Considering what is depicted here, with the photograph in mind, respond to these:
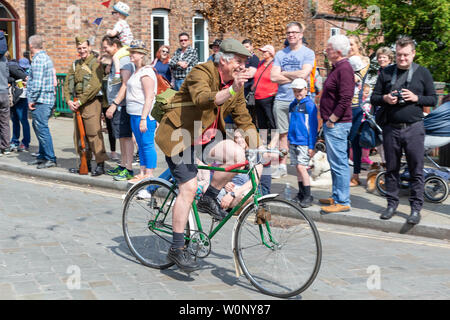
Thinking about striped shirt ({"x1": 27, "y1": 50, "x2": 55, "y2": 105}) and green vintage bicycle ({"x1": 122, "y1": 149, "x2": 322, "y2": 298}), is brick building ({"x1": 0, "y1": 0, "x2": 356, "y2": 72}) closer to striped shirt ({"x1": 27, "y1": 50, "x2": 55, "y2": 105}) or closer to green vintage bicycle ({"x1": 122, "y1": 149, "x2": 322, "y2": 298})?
striped shirt ({"x1": 27, "y1": 50, "x2": 55, "y2": 105})

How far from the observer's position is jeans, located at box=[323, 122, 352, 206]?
7.59m

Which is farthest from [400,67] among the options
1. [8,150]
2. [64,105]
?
[64,105]

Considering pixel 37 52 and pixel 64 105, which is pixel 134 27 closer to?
pixel 64 105

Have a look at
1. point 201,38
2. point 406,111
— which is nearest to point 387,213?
point 406,111

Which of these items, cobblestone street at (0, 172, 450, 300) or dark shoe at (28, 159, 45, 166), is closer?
cobblestone street at (0, 172, 450, 300)

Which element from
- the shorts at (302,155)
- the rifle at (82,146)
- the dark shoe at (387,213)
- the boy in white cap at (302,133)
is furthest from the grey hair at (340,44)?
the rifle at (82,146)

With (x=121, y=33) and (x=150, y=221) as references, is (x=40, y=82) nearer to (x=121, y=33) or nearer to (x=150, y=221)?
(x=121, y=33)

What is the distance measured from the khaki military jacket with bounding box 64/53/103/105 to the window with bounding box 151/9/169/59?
1286 cm

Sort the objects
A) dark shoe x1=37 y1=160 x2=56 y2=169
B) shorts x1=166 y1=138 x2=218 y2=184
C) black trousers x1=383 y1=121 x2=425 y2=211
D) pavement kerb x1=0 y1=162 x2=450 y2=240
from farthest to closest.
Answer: dark shoe x1=37 y1=160 x2=56 y2=169, black trousers x1=383 y1=121 x2=425 y2=211, pavement kerb x1=0 y1=162 x2=450 y2=240, shorts x1=166 y1=138 x2=218 y2=184

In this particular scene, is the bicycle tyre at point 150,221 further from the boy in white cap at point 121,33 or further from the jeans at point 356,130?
the jeans at point 356,130

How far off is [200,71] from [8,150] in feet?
27.6

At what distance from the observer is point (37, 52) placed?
35.0ft

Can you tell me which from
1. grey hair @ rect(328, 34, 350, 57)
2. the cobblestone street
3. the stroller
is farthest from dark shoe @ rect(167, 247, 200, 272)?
the stroller

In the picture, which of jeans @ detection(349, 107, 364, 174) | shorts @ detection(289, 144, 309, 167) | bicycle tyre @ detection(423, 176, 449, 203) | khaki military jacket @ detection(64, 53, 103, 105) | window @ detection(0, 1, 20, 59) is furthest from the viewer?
window @ detection(0, 1, 20, 59)
